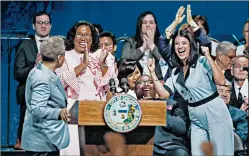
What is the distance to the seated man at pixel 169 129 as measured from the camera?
5.84m

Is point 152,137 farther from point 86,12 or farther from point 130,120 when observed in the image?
point 86,12

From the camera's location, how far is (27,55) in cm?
586

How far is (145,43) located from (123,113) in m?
0.76

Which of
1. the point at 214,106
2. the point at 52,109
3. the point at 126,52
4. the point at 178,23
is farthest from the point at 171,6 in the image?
the point at 52,109

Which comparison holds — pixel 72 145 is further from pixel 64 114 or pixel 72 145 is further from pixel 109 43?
pixel 109 43

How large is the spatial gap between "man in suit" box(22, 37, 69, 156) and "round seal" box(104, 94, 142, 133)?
0.43 m

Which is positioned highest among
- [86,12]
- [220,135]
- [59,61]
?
[86,12]

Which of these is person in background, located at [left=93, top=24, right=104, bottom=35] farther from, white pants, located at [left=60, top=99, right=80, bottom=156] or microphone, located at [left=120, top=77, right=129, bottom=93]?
white pants, located at [left=60, top=99, right=80, bottom=156]

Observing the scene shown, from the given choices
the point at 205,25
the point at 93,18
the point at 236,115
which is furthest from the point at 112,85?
the point at 236,115

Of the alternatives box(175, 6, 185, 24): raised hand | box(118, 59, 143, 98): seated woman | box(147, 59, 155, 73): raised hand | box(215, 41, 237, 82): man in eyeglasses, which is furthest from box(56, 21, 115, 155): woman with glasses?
box(215, 41, 237, 82): man in eyeglasses

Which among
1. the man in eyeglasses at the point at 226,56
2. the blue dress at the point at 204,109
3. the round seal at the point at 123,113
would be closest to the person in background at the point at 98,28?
the round seal at the point at 123,113

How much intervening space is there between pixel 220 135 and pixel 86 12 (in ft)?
5.90

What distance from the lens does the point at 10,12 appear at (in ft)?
19.2

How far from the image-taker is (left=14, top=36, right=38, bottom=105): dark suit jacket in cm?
584
